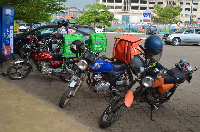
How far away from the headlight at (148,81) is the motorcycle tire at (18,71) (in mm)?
4980

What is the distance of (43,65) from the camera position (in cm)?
823

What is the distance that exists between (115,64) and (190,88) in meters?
3.14

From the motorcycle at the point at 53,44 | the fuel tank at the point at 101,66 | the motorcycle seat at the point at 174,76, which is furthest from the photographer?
the motorcycle at the point at 53,44

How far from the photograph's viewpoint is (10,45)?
11516 mm

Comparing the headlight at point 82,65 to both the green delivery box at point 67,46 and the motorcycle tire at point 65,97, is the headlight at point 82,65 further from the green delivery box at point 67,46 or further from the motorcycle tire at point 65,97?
the green delivery box at point 67,46

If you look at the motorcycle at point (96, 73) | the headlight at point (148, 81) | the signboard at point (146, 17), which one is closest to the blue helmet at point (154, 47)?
the headlight at point (148, 81)

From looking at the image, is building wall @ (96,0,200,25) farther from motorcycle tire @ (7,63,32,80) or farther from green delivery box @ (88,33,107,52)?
motorcycle tire @ (7,63,32,80)

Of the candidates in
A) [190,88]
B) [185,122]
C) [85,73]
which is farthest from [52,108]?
[190,88]

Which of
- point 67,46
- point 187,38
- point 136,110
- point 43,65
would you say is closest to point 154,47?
point 136,110

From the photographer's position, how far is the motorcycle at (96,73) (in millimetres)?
5754

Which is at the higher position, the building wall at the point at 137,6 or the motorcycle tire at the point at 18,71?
the building wall at the point at 137,6

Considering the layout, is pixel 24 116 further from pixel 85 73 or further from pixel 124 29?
pixel 124 29

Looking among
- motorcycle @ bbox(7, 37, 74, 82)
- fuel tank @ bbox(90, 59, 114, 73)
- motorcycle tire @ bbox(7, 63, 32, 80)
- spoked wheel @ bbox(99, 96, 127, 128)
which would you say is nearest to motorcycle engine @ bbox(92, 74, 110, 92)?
fuel tank @ bbox(90, 59, 114, 73)

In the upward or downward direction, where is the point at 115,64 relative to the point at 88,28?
downward
